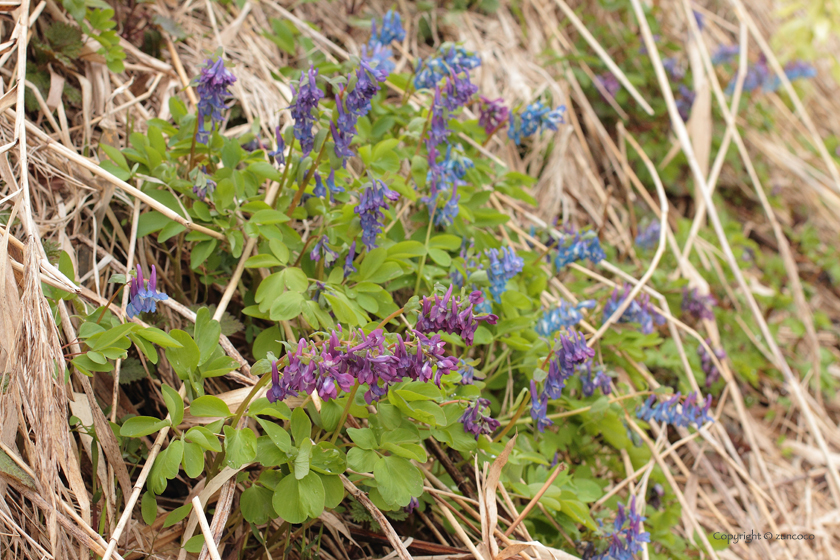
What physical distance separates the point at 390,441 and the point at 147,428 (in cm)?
62

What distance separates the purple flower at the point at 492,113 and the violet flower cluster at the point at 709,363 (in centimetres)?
162

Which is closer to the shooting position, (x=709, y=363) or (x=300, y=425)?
(x=300, y=425)

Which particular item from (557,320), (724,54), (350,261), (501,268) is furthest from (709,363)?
(724,54)

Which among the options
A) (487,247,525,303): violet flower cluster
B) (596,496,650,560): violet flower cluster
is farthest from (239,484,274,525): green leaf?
(596,496,650,560): violet flower cluster

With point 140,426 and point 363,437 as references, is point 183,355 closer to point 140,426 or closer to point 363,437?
point 140,426

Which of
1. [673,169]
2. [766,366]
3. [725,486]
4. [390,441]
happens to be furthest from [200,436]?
[673,169]

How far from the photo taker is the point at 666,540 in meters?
2.35

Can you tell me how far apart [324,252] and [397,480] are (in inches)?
30.6

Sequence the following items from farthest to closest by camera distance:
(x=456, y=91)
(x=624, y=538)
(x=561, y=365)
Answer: (x=456, y=91) → (x=624, y=538) → (x=561, y=365)

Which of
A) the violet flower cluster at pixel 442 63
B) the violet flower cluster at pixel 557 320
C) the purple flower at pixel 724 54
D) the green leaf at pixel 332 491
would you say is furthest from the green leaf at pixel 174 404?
the purple flower at pixel 724 54

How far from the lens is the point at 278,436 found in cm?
152

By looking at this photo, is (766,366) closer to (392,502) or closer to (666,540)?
(666,540)

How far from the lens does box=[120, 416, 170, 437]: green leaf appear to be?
150 cm

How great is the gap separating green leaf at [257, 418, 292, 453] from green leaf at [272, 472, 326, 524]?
0.27ft
